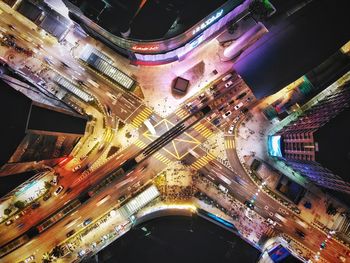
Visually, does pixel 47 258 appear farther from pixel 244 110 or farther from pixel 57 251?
pixel 244 110

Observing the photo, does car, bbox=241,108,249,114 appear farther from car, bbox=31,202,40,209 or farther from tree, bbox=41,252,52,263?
tree, bbox=41,252,52,263

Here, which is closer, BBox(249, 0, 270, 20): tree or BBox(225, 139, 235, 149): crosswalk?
BBox(249, 0, 270, 20): tree

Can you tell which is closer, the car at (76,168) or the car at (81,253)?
the car at (81,253)

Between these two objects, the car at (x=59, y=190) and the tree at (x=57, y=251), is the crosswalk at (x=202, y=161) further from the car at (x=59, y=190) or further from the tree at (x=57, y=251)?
the tree at (x=57, y=251)

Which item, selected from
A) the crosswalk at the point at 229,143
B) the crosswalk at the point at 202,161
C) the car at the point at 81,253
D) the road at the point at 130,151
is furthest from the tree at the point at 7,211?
the crosswalk at the point at 229,143

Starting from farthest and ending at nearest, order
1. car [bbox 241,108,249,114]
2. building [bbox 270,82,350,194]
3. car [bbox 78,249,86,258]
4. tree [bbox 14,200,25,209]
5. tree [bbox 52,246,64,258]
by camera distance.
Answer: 1. car [bbox 241,108,249,114]
2. tree [bbox 14,200,25,209]
3. car [bbox 78,249,86,258]
4. tree [bbox 52,246,64,258]
5. building [bbox 270,82,350,194]

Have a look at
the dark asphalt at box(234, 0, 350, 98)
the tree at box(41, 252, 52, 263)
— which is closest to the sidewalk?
the dark asphalt at box(234, 0, 350, 98)
